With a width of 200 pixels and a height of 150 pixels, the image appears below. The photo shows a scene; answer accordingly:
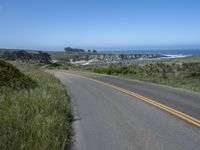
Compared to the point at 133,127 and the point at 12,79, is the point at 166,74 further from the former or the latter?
the point at 133,127

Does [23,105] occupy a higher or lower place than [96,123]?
higher

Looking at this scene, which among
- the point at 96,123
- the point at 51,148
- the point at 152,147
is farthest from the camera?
the point at 96,123

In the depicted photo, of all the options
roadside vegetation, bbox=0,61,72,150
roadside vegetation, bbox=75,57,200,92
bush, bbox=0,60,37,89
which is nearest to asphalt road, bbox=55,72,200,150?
roadside vegetation, bbox=0,61,72,150

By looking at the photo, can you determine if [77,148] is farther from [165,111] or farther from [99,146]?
[165,111]

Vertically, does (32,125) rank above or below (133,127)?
above

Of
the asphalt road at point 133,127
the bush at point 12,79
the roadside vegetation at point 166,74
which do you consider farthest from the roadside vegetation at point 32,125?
the roadside vegetation at point 166,74

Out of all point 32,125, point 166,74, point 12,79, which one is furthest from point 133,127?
point 166,74

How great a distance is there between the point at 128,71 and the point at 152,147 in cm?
3180

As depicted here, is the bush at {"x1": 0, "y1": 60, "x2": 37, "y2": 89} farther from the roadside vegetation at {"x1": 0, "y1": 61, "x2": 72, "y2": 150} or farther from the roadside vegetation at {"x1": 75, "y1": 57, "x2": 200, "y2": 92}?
the roadside vegetation at {"x1": 75, "y1": 57, "x2": 200, "y2": 92}

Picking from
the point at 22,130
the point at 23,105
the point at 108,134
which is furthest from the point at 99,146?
the point at 23,105

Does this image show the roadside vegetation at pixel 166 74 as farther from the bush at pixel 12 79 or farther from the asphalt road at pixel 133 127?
the bush at pixel 12 79

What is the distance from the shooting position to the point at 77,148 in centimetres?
643

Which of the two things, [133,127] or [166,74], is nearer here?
[133,127]

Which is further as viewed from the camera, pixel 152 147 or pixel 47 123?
pixel 47 123
